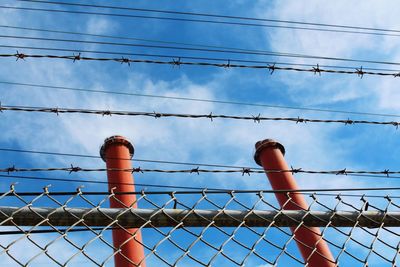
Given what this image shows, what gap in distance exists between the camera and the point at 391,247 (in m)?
2.24

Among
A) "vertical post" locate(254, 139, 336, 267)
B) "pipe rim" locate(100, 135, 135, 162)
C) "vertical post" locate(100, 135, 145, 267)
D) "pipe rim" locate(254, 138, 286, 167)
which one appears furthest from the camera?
"pipe rim" locate(254, 138, 286, 167)

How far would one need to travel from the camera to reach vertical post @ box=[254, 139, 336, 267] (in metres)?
6.85

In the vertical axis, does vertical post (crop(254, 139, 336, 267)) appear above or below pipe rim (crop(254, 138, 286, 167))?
below

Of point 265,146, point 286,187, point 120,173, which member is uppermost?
point 265,146

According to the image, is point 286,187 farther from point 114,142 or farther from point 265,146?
point 114,142

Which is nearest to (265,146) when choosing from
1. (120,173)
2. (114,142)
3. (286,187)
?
(286,187)

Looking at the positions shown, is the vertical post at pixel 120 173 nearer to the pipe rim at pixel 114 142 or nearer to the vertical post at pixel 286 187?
the pipe rim at pixel 114 142

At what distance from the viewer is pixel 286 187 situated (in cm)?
816

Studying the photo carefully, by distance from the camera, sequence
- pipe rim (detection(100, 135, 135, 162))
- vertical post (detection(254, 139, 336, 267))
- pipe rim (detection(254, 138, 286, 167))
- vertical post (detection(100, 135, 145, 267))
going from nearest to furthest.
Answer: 1. vertical post (detection(100, 135, 145, 267))
2. vertical post (detection(254, 139, 336, 267))
3. pipe rim (detection(100, 135, 135, 162))
4. pipe rim (detection(254, 138, 286, 167))

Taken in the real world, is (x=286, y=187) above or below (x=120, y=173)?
below

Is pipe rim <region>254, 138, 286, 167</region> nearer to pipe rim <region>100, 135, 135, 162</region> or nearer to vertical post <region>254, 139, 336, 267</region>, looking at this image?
vertical post <region>254, 139, 336, 267</region>

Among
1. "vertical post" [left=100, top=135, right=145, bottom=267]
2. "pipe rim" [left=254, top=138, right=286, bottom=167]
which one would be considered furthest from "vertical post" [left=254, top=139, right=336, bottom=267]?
"vertical post" [left=100, top=135, right=145, bottom=267]

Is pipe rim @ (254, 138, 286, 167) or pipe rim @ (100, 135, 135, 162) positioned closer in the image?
pipe rim @ (100, 135, 135, 162)

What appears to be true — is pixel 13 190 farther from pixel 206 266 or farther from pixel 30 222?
pixel 206 266
